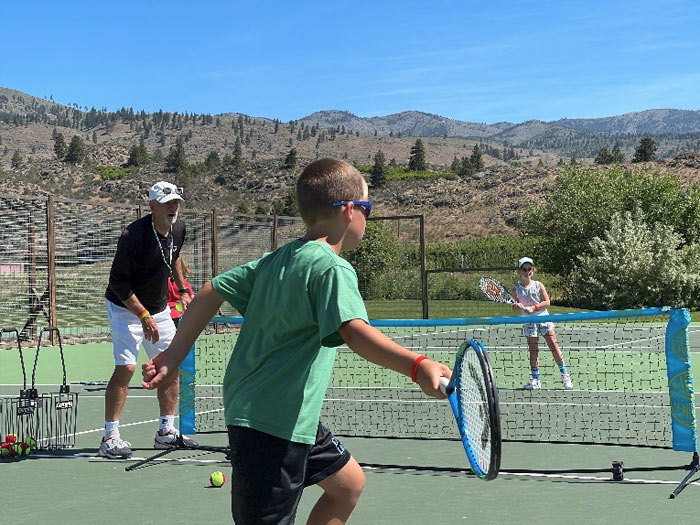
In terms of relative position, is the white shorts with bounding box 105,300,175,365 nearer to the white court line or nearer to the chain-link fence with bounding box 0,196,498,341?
the white court line

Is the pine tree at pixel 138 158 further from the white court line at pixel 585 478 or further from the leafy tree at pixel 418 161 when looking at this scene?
the white court line at pixel 585 478

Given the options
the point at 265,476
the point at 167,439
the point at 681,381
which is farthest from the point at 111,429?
the point at 265,476

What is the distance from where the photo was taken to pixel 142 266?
7.48 metres

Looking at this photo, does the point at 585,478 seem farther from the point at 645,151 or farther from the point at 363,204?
the point at 645,151

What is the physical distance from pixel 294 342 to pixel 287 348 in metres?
0.03

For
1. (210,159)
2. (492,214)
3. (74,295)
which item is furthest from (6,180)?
(74,295)

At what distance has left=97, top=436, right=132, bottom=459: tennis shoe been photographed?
743 cm

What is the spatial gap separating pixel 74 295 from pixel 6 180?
110m

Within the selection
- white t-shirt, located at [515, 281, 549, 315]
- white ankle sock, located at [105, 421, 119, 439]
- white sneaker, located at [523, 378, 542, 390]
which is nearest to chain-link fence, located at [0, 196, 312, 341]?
white t-shirt, located at [515, 281, 549, 315]

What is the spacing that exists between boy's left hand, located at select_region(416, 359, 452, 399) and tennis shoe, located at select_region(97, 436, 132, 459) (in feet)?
16.2

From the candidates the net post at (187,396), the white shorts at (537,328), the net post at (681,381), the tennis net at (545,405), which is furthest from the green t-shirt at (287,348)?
the white shorts at (537,328)

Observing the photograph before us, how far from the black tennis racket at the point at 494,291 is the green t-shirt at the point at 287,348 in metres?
10.5

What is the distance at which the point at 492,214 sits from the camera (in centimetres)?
9488

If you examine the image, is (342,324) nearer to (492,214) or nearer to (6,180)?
(492,214)
